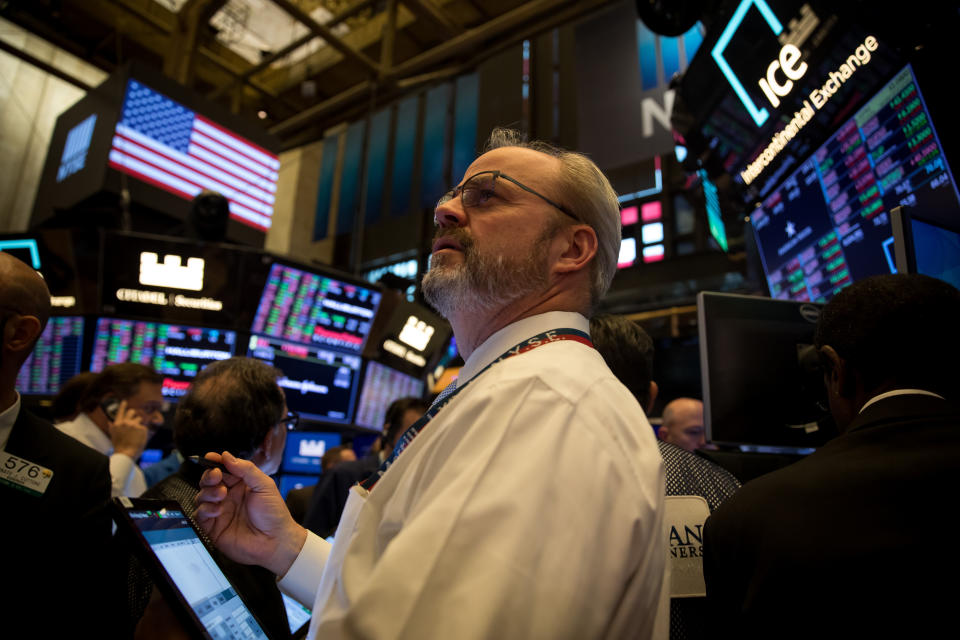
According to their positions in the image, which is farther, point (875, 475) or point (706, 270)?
point (706, 270)

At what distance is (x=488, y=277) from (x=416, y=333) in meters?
4.49

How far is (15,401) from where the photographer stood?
1562 millimetres

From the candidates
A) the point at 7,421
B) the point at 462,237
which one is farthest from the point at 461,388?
the point at 7,421

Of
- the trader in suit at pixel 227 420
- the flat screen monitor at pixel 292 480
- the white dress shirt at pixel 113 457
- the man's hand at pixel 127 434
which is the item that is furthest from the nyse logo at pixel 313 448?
the trader in suit at pixel 227 420

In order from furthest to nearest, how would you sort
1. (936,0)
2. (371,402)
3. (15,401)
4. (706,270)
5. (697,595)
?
(706,270)
(371,402)
(936,0)
(15,401)
(697,595)

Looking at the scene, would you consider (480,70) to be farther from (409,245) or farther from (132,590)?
(132,590)

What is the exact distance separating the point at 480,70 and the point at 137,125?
4.29 meters

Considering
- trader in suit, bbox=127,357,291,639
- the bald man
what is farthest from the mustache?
the bald man

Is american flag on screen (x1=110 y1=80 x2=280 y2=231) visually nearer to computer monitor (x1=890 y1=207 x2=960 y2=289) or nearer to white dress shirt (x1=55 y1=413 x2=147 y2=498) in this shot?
white dress shirt (x1=55 y1=413 x2=147 y2=498)

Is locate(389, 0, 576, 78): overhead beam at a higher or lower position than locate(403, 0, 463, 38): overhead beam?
lower

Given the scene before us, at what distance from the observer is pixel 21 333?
1586 mm

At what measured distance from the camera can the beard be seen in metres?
1.29

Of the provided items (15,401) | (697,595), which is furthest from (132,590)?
(697,595)

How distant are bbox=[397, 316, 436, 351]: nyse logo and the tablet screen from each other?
4.36 m
